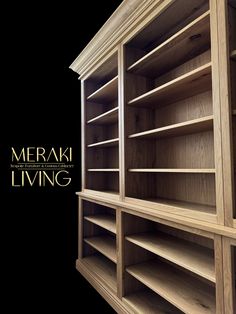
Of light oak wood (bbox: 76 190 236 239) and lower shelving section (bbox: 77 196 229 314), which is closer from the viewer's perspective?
light oak wood (bbox: 76 190 236 239)

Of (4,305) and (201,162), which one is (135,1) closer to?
(201,162)

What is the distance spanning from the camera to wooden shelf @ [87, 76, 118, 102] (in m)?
2.07

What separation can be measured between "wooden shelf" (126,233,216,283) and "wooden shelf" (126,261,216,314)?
0.23 meters

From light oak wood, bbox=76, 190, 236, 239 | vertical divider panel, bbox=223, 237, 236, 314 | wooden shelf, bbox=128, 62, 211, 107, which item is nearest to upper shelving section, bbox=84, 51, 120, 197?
light oak wood, bbox=76, 190, 236, 239

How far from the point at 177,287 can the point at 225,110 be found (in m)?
1.17

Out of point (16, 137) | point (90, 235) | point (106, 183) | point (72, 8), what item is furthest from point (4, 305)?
point (72, 8)

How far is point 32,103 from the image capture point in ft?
8.49

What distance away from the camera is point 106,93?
2.30 m

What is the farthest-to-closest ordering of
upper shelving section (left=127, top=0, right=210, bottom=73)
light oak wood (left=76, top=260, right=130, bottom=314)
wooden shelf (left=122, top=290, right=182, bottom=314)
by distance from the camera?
light oak wood (left=76, top=260, right=130, bottom=314), wooden shelf (left=122, top=290, right=182, bottom=314), upper shelving section (left=127, top=0, right=210, bottom=73)

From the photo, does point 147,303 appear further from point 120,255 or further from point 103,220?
point 103,220

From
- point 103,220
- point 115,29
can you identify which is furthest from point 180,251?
point 115,29

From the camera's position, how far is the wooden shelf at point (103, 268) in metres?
1.97

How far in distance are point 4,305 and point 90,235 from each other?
39.7 inches

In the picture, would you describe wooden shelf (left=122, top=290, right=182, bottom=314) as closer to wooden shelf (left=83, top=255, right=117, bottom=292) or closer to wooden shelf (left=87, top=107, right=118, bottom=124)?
wooden shelf (left=83, top=255, right=117, bottom=292)
